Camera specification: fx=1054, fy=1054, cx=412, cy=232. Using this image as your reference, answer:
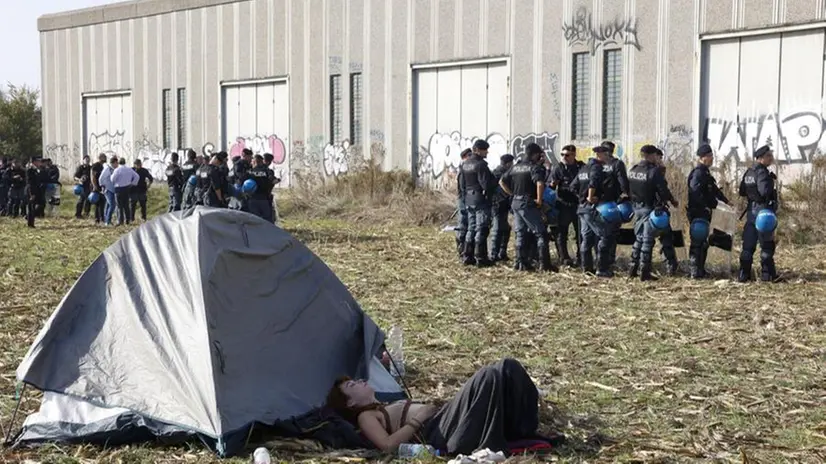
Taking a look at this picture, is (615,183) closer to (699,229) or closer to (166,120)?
(699,229)

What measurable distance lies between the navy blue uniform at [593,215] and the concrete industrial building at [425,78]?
941 cm

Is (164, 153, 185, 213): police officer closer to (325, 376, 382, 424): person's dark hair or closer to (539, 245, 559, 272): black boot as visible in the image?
(539, 245, 559, 272): black boot

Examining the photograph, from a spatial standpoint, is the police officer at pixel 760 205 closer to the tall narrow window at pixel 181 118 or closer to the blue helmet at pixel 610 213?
the blue helmet at pixel 610 213

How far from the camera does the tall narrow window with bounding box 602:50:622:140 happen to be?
1064 inches

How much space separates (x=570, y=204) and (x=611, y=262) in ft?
4.38

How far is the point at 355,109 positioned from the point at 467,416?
27.5 meters

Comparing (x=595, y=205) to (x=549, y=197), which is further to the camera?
(x=549, y=197)

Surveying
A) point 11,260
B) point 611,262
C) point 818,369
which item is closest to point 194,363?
point 818,369

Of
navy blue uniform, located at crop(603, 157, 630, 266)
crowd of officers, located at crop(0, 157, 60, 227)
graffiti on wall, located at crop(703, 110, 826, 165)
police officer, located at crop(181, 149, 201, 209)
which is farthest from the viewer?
crowd of officers, located at crop(0, 157, 60, 227)

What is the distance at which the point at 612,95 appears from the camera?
27.2 metres

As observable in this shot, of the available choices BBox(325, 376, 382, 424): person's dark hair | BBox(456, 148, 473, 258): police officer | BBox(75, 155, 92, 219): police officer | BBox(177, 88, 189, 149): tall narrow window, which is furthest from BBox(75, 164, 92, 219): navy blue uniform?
BBox(325, 376, 382, 424): person's dark hair

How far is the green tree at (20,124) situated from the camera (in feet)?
184

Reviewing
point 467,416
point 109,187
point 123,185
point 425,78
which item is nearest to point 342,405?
point 467,416

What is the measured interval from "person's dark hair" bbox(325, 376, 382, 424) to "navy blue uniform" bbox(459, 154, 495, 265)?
9.50m
